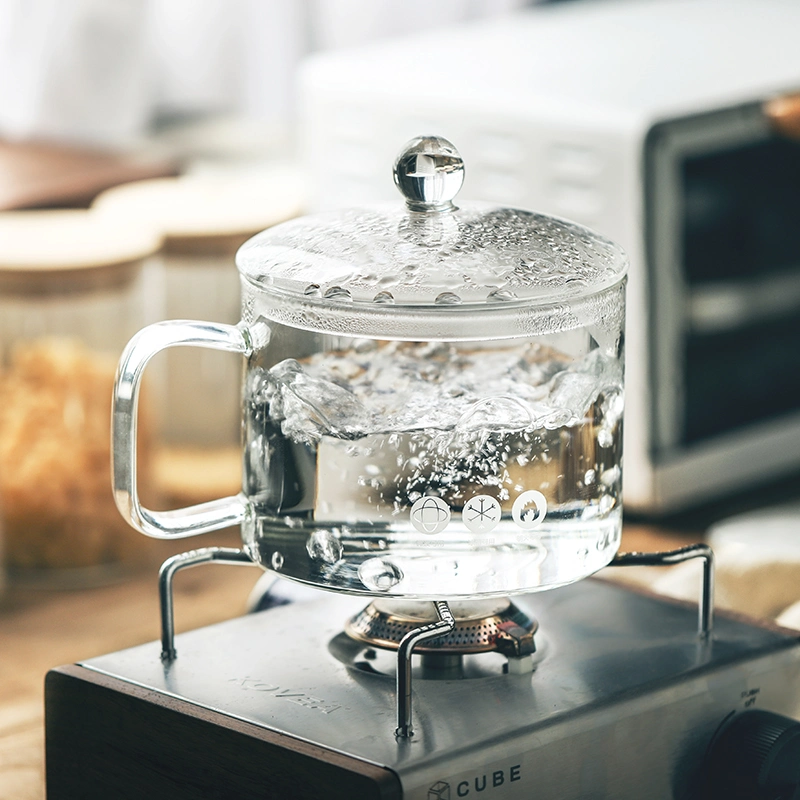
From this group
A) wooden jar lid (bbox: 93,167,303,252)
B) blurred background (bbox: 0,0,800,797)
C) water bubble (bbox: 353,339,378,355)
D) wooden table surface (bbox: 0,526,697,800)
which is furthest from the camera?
wooden jar lid (bbox: 93,167,303,252)

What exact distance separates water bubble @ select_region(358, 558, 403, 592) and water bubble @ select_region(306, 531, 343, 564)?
1 cm

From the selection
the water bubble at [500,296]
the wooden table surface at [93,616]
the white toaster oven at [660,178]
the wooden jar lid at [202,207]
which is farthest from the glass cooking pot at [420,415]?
the wooden jar lid at [202,207]

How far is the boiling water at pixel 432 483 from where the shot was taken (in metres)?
0.58

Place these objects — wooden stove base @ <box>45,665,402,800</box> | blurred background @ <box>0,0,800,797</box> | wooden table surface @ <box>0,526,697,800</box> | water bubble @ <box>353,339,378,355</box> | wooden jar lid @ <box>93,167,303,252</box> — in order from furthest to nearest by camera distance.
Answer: wooden jar lid @ <box>93,167,303,252</box>, blurred background @ <box>0,0,800,797</box>, wooden table surface @ <box>0,526,697,800</box>, water bubble @ <box>353,339,378,355</box>, wooden stove base @ <box>45,665,402,800</box>

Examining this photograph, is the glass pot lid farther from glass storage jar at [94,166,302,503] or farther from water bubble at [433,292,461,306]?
glass storage jar at [94,166,302,503]

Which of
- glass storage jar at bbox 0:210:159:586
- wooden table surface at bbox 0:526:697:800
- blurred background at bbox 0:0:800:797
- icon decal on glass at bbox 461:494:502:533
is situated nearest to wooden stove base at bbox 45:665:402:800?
icon decal on glass at bbox 461:494:502:533

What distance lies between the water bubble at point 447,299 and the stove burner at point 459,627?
15 centimetres

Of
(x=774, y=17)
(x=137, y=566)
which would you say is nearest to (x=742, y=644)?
(x=137, y=566)

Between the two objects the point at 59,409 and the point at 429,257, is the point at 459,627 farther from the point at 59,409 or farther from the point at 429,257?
the point at 59,409

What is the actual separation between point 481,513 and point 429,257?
11 cm

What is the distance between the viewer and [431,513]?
580mm

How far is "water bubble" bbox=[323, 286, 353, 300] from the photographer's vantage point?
57 centimetres

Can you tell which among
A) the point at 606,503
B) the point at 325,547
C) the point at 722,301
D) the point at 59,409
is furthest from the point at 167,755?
the point at 722,301

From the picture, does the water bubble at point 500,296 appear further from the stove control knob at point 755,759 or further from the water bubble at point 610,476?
the stove control knob at point 755,759
